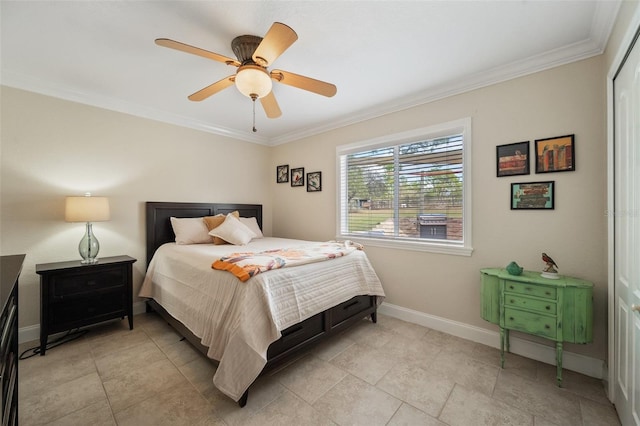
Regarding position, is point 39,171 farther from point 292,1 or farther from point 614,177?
point 614,177

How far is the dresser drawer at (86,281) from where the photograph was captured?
239 centimetres

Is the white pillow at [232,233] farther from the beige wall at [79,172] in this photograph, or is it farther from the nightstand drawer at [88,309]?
the nightstand drawer at [88,309]

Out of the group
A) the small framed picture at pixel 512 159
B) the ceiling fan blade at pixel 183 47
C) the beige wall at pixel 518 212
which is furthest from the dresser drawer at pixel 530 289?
the ceiling fan blade at pixel 183 47

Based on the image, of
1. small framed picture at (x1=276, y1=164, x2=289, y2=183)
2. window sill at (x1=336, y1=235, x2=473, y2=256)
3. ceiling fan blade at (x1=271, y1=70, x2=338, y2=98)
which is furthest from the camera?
small framed picture at (x1=276, y1=164, x2=289, y2=183)

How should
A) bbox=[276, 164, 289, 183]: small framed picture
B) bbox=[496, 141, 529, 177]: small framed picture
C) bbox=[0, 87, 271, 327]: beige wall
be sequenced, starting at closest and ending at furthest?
bbox=[496, 141, 529, 177]: small framed picture, bbox=[0, 87, 271, 327]: beige wall, bbox=[276, 164, 289, 183]: small framed picture

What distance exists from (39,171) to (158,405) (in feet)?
8.36

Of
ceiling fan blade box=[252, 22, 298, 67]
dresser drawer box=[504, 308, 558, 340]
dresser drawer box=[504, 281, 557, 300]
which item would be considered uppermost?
ceiling fan blade box=[252, 22, 298, 67]

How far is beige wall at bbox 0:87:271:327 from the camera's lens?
2492mm

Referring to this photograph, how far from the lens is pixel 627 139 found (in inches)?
58.6

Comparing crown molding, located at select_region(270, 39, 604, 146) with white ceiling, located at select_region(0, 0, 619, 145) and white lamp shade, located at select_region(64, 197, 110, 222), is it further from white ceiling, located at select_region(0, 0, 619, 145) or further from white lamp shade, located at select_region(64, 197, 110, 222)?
white lamp shade, located at select_region(64, 197, 110, 222)

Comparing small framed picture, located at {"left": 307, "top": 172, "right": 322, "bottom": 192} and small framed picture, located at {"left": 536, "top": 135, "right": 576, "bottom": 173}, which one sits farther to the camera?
small framed picture, located at {"left": 307, "top": 172, "right": 322, "bottom": 192}

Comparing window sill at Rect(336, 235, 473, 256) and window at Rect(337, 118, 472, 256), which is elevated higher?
window at Rect(337, 118, 472, 256)

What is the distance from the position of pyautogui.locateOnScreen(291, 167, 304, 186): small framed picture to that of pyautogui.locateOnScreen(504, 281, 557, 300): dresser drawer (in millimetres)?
2909

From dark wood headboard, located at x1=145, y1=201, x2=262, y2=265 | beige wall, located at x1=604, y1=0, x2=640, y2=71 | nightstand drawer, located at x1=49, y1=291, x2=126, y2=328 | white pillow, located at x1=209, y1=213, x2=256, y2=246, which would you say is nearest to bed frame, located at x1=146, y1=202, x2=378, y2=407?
dark wood headboard, located at x1=145, y1=201, x2=262, y2=265
